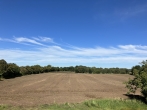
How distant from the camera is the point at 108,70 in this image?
17275cm

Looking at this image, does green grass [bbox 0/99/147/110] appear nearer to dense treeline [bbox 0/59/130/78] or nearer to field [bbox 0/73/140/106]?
field [bbox 0/73/140/106]

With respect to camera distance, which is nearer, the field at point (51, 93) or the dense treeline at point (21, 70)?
the field at point (51, 93)

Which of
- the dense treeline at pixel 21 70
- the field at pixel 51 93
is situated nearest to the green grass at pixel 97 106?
the field at pixel 51 93

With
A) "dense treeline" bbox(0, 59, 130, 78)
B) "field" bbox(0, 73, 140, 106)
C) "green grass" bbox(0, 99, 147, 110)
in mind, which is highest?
"dense treeline" bbox(0, 59, 130, 78)

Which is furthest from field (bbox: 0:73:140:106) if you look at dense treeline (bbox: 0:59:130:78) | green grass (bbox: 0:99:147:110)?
dense treeline (bbox: 0:59:130:78)

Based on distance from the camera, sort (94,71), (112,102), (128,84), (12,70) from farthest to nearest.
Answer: (94,71), (12,70), (128,84), (112,102)

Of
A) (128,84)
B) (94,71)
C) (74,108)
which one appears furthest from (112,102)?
(94,71)

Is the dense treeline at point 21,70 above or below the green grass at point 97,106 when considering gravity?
above

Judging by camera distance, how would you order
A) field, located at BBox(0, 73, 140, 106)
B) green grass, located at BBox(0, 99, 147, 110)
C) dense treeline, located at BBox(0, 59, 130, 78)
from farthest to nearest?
1. dense treeline, located at BBox(0, 59, 130, 78)
2. field, located at BBox(0, 73, 140, 106)
3. green grass, located at BBox(0, 99, 147, 110)

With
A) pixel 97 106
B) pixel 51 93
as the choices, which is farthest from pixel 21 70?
pixel 97 106

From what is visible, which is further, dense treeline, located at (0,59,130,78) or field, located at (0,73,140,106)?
dense treeline, located at (0,59,130,78)

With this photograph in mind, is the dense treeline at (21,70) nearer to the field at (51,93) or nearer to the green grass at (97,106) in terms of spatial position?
the field at (51,93)

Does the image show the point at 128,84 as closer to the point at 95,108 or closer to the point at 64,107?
the point at 95,108

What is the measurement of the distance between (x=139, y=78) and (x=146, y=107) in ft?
15.3
